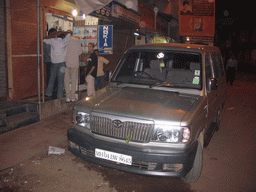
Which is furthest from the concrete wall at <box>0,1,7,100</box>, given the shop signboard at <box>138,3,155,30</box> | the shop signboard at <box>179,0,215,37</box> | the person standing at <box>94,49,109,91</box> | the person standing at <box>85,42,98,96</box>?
the shop signboard at <box>179,0,215,37</box>

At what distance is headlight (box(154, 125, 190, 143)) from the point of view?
3242 mm

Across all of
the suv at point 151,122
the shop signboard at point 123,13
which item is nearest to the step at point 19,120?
the suv at point 151,122

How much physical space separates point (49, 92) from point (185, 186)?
202 inches

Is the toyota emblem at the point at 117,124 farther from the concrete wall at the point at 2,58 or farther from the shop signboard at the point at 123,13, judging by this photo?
the shop signboard at the point at 123,13

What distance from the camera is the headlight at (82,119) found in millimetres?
3703

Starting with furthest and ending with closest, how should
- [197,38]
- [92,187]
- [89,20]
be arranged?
1. [197,38]
2. [89,20]
3. [92,187]

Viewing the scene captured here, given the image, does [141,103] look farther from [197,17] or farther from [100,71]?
[197,17]

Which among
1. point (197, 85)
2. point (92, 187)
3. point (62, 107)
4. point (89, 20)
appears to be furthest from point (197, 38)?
point (92, 187)

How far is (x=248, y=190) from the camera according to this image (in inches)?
148

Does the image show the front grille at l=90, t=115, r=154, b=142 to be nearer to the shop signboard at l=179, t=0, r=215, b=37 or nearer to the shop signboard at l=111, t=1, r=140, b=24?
the shop signboard at l=111, t=1, r=140, b=24

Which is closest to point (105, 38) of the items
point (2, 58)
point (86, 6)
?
point (86, 6)

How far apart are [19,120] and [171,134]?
4232 millimetres

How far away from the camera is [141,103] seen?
12.1 ft

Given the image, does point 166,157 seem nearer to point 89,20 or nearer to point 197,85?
point 197,85
